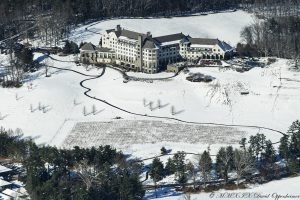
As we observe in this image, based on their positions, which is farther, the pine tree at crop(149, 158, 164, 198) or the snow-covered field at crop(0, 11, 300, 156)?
the snow-covered field at crop(0, 11, 300, 156)

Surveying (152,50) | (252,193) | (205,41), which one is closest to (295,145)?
(252,193)

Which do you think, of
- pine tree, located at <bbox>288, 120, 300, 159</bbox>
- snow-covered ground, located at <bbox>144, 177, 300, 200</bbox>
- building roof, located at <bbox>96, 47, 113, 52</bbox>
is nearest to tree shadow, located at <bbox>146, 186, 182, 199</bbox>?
snow-covered ground, located at <bbox>144, 177, 300, 200</bbox>

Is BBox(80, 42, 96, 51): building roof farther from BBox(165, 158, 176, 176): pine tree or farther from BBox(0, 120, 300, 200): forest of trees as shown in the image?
BBox(165, 158, 176, 176): pine tree

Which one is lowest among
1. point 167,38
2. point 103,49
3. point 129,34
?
point 103,49

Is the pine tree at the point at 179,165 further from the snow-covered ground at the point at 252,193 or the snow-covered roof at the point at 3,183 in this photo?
the snow-covered roof at the point at 3,183

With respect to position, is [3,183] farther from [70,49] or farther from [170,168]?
[70,49]
